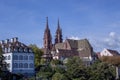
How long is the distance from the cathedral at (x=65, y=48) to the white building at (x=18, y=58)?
29272 millimetres

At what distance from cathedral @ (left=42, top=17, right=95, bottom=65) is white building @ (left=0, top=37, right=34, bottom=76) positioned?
2927 centimetres

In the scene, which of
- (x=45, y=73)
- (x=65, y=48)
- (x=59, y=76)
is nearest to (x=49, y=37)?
(x=65, y=48)

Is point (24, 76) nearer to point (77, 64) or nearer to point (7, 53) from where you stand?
point (7, 53)

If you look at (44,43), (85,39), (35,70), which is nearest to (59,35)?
(44,43)

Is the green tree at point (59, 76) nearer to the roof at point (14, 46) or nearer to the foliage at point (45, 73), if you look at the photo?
the foliage at point (45, 73)

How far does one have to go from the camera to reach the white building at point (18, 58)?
218 ft

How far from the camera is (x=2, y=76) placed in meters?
59.6

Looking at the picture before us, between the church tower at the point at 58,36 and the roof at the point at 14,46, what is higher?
the church tower at the point at 58,36

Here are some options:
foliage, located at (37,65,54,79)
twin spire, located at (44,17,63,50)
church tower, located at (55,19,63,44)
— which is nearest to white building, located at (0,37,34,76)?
foliage, located at (37,65,54,79)

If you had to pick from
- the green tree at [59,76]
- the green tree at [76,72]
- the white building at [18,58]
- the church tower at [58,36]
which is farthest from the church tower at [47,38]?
the green tree at [59,76]

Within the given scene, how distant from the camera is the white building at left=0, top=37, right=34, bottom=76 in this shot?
218ft

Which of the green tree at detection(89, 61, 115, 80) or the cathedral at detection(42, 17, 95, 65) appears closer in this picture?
the green tree at detection(89, 61, 115, 80)

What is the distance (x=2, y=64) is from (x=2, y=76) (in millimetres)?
2813

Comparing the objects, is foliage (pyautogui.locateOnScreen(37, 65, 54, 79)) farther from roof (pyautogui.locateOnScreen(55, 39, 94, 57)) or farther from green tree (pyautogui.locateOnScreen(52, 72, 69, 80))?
roof (pyautogui.locateOnScreen(55, 39, 94, 57))
